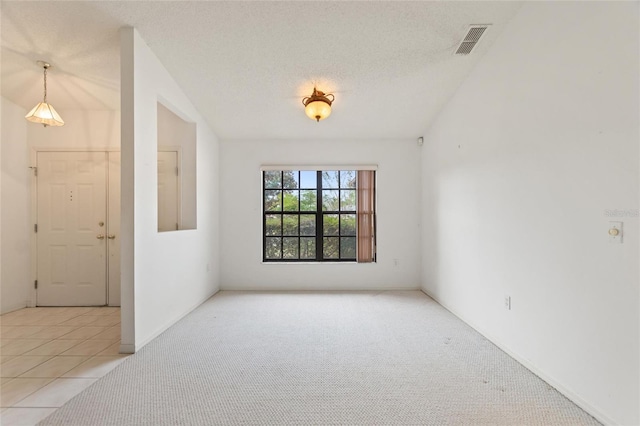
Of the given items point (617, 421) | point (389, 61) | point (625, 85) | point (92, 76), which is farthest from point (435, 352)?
point (92, 76)

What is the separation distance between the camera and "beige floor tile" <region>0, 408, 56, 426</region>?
1600mm

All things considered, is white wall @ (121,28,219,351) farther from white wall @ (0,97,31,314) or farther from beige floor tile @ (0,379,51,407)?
white wall @ (0,97,31,314)

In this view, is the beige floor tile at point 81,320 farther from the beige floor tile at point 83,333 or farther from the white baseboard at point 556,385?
the white baseboard at point 556,385

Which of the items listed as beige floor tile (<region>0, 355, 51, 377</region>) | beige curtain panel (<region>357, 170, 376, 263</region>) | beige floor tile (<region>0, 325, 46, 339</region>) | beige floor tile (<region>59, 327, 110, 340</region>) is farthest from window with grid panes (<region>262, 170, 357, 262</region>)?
beige floor tile (<region>0, 355, 51, 377</region>)

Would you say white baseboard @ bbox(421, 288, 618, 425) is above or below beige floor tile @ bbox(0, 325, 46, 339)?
above

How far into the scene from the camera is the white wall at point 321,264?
469cm

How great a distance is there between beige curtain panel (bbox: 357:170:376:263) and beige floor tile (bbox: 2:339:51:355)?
379 cm

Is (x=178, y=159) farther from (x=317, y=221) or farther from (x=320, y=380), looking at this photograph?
(x=320, y=380)

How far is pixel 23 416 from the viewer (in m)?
1.66

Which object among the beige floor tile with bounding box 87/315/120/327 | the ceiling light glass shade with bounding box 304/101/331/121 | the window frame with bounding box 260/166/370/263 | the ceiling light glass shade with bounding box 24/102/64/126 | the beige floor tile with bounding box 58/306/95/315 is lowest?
the beige floor tile with bounding box 58/306/95/315

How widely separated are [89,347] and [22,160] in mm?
2858

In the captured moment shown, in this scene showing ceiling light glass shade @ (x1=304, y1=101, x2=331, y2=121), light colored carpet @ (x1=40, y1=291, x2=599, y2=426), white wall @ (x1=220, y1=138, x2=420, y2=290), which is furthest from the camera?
white wall @ (x1=220, y1=138, x2=420, y2=290)

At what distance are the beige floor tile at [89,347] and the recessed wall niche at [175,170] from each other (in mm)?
1493

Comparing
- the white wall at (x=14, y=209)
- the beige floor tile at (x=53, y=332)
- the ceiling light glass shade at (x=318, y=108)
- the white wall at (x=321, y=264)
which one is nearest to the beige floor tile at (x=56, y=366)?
the beige floor tile at (x=53, y=332)
